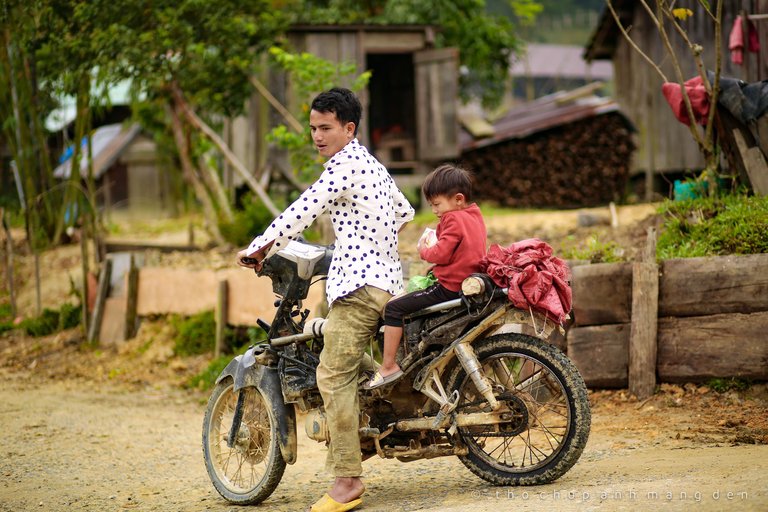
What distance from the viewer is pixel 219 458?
203 inches

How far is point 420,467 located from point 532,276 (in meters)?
1.90

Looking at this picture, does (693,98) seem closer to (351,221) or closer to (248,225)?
(351,221)

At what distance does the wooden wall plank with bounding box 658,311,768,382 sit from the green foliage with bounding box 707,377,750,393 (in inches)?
1.7

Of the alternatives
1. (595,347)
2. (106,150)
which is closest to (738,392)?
(595,347)

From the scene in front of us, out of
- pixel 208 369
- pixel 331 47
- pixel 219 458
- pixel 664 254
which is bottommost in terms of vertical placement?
pixel 208 369

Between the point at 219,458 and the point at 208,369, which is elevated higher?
the point at 219,458

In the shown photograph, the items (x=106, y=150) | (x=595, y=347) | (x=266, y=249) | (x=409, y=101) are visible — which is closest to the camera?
(x=266, y=249)

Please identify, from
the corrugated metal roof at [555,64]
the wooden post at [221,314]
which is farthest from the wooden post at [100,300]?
the corrugated metal roof at [555,64]

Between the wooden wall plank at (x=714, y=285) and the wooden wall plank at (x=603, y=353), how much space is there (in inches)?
13.7

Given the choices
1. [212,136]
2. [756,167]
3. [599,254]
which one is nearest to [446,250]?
[599,254]

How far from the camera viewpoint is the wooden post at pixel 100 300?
10.4m

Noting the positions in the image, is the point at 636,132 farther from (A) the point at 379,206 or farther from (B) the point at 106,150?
(B) the point at 106,150

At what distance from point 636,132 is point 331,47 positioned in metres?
5.28

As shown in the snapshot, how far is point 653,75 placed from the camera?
585 inches
